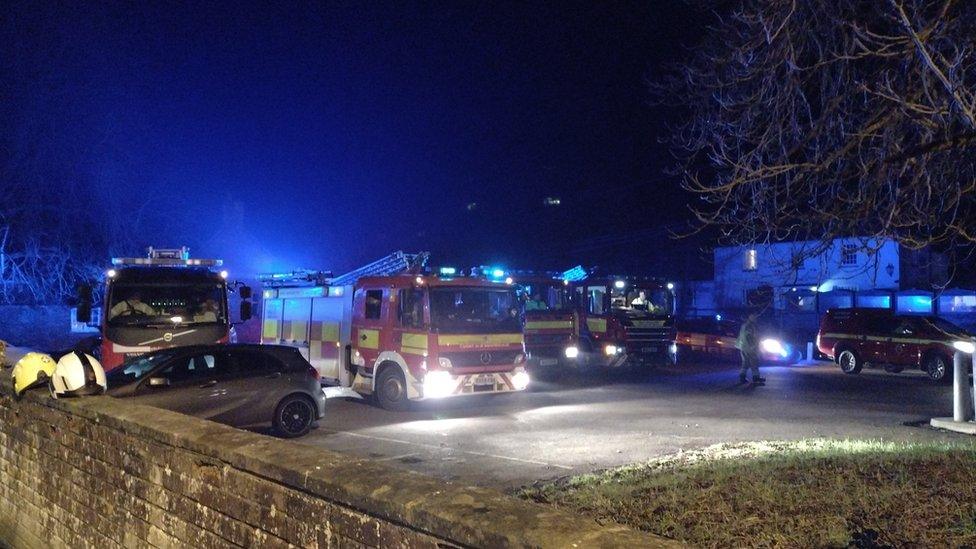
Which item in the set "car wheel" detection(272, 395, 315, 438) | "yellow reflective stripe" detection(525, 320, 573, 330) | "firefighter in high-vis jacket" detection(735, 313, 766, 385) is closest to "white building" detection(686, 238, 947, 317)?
"firefighter in high-vis jacket" detection(735, 313, 766, 385)

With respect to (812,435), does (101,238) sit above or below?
above

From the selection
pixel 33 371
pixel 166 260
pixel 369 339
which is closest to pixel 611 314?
pixel 369 339

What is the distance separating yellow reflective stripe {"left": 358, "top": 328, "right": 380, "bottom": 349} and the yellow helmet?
24.8 ft

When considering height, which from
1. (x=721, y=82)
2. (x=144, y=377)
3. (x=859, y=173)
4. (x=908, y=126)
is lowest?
(x=144, y=377)

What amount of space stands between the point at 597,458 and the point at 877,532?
15.5ft

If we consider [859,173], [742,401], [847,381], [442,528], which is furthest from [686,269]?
[442,528]

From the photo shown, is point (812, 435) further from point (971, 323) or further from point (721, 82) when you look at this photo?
point (971, 323)

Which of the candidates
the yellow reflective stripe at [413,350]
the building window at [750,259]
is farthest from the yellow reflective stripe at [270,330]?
the building window at [750,259]

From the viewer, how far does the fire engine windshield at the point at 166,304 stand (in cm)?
1380

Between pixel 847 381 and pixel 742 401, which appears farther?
pixel 847 381

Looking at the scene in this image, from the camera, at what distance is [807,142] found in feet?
28.3

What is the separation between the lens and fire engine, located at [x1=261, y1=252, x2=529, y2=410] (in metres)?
13.8

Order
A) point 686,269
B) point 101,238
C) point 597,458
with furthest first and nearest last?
1. point 686,269
2. point 101,238
3. point 597,458

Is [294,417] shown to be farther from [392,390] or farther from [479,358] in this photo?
[479,358]
